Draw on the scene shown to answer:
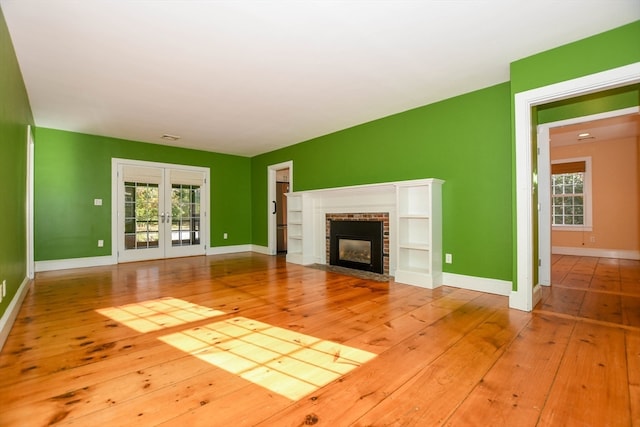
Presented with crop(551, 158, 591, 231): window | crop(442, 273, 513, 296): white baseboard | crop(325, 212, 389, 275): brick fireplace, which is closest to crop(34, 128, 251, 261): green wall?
crop(325, 212, 389, 275): brick fireplace

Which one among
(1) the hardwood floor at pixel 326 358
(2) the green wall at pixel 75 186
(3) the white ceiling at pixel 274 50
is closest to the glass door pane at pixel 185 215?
(2) the green wall at pixel 75 186

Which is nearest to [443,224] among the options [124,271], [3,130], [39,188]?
[3,130]

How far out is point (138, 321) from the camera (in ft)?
8.88

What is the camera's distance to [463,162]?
3.85 m

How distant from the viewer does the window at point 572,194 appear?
661cm

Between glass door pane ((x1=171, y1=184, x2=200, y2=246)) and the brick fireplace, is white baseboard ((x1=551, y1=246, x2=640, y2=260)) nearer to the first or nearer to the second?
the brick fireplace

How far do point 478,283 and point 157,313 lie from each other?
3565 mm

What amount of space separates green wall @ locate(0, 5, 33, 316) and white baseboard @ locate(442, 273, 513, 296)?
4.41 metres

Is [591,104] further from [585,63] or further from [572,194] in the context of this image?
[572,194]

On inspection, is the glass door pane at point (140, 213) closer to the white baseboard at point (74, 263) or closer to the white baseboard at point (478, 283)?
the white baseboard at point (74, 263)

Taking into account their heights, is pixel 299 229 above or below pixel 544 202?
below

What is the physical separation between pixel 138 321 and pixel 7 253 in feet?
3.93

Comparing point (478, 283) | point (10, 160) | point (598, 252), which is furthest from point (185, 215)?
point (598, 252)

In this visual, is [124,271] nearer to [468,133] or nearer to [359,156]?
[359,156]
